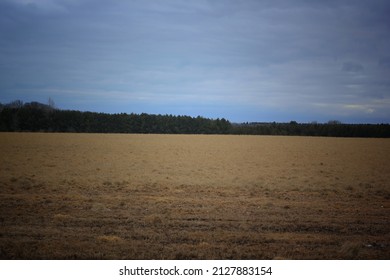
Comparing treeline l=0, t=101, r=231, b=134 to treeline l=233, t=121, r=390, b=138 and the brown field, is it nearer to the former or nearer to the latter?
treeline l=233, t=121, r=390, b=138

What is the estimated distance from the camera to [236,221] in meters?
9.02

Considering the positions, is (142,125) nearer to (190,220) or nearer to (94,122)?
(94,122)

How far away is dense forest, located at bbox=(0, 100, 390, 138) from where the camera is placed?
291 feet

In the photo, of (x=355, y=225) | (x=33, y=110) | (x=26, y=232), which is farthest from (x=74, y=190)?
(x=33, y=110)

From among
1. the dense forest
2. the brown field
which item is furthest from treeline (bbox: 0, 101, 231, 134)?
the brown field

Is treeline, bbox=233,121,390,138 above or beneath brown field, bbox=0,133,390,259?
above

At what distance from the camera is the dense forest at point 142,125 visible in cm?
8881

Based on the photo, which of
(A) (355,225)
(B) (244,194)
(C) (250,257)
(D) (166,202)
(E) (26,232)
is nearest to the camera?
(C) (250,257)

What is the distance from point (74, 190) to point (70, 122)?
9513cm

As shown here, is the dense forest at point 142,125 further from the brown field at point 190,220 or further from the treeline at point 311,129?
the brown field at point 190,220

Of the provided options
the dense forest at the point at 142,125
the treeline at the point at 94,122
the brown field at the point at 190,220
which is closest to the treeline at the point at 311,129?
the dense forest at the point at 142,125
